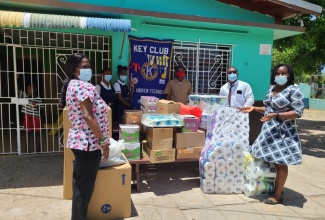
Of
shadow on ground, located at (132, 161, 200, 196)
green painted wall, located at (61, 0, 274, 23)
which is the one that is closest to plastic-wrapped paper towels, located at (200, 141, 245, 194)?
shadow on ground, located at (132, 161, 200, 196)

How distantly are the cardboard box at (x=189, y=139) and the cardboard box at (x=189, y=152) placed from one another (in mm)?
48

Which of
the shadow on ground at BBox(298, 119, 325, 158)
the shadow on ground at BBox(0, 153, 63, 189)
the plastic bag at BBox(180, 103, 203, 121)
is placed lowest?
the shadow on ground at BBox(298, 119, 325, 158)

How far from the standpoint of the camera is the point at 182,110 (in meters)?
4.48

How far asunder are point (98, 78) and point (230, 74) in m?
2.83

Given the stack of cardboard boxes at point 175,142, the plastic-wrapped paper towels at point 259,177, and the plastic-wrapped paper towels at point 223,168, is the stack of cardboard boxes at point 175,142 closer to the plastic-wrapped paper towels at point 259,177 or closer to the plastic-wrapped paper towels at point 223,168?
the plastic-wrapped paper towels at point 223,168

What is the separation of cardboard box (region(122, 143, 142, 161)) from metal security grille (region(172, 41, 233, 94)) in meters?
2.58

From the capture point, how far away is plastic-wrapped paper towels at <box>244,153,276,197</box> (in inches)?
141

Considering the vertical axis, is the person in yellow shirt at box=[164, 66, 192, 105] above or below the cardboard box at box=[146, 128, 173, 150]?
above

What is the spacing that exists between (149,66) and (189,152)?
230 centimetres

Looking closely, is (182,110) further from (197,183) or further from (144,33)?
(144,33)

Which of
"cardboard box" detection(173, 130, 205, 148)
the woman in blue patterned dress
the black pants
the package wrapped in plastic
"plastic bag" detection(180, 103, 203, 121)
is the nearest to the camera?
the black pants

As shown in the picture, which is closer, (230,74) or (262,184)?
(262,184)

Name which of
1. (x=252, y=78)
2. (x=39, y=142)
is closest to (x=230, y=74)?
(x=252, y=78)

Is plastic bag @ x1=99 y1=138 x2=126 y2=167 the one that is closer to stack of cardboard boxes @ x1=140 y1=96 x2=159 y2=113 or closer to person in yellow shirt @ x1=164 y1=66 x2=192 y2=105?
stack of cardboard boxes @ x1=140 y1=96 x2=159 y2=113
